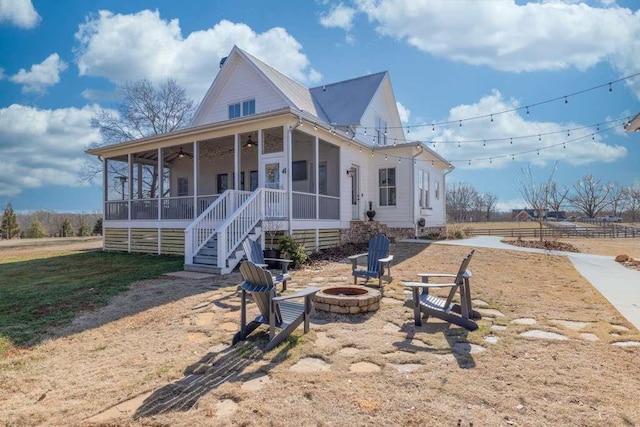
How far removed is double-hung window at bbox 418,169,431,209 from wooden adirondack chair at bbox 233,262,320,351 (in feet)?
39.0

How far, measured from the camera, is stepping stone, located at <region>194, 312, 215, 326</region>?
15.6 ft

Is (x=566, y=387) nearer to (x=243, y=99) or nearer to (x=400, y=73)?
(x=243, y=99)

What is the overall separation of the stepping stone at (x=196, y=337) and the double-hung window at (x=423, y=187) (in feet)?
40.2

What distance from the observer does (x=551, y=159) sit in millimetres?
17656

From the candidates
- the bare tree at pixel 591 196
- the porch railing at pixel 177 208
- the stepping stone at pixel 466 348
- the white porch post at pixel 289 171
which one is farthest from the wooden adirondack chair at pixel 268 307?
the bare tree at pixel 591 196

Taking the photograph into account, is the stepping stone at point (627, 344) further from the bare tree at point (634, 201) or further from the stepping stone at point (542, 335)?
the bare tree at point (634, 201)

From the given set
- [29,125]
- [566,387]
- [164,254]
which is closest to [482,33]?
[566,387]

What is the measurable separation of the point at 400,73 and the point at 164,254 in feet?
47.0

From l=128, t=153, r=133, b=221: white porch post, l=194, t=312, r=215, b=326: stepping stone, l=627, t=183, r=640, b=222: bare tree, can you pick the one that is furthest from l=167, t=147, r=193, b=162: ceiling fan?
l=627, t=183, r=640, b=222: bare tree

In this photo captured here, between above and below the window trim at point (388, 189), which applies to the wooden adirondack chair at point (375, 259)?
below

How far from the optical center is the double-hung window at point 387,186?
14617mm

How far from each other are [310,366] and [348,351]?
520 mm

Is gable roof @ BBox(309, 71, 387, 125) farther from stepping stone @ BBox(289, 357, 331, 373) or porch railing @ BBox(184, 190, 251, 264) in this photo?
stepping stone @ BBox(289, 357, 331, 373)

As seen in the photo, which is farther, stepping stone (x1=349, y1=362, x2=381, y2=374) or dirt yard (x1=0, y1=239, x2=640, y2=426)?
stepping stone (x1=349, y1=362, x2=381, y2=374)
